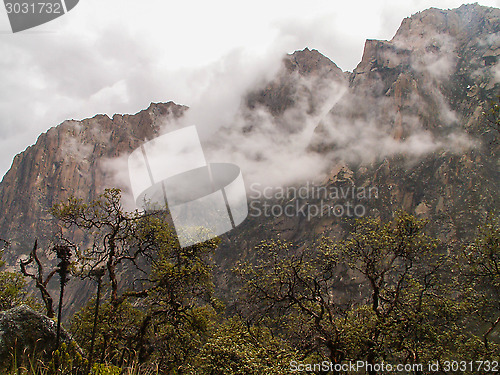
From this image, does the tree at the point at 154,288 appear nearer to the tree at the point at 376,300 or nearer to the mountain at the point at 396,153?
the tree at the point at 376,300

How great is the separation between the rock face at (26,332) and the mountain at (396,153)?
121312 mm

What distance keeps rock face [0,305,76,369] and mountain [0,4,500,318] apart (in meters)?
121

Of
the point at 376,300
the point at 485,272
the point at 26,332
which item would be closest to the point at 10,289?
the point at 26,332

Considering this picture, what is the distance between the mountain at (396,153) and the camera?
4852 inches

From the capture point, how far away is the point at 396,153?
481 ft

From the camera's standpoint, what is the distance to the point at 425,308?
1395cm

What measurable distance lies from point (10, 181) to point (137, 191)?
22609cm

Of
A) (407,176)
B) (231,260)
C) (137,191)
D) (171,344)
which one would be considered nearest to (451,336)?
(171,344)

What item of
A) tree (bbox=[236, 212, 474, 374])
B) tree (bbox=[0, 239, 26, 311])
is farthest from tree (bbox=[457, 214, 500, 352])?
tree (bbox=[0, 239, 26, 311])

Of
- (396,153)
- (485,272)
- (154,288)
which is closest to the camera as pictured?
(154,288)

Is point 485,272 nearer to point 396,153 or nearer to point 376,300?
point 376,300

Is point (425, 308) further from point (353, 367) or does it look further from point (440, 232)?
point (440, 232)

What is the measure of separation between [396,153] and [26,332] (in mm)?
159216

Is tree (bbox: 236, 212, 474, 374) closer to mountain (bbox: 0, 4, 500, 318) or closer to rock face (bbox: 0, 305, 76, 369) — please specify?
rock face (bbox: 0, 305, 76, 369)
